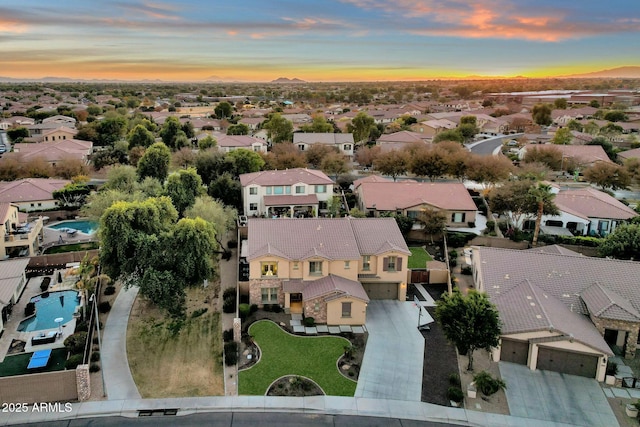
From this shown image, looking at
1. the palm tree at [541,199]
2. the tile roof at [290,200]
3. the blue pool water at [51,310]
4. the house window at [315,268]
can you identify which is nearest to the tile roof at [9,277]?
the blue pool water at [51,310]

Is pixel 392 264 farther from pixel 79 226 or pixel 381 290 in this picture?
pixel 79 226

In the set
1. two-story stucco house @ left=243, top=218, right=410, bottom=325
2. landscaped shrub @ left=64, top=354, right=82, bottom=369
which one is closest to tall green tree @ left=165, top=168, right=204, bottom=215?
two-story stucco house @ left=243, top=218, right=410, bottom=325

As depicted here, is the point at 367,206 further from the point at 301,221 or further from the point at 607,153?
the point at 607,153

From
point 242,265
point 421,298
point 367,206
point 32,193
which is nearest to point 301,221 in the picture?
point 242,265

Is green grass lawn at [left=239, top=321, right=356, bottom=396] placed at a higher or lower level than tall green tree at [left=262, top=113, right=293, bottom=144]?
lower

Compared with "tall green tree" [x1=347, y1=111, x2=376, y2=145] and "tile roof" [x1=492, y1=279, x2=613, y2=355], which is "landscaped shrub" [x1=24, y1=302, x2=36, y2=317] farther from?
"tall green tree" [x1=347, y1=111, x2=376, y2=145]
